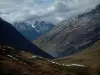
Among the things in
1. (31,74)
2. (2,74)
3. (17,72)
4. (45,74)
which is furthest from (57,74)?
(2,74)

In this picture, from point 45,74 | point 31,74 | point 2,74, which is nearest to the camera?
point 2,74

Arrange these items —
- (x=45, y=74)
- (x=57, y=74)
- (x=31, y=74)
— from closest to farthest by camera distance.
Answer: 1. (x=31, y=74)
2. (x=45, y=74)
3. (x=57, y=74)

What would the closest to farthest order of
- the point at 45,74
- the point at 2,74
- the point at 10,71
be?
the point at 2,74, the point at 10,71, the point at 45,74

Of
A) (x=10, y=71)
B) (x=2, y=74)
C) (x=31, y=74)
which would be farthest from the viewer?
(x=31, y=74)

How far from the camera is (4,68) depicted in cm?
15088

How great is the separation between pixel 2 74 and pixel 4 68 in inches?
498

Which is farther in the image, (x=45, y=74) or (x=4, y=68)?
(x=45, y=74)

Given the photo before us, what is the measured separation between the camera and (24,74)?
15512cm

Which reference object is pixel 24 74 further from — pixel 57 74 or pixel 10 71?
pixel 57 74

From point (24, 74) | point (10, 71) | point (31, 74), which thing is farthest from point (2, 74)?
point (31, 74)

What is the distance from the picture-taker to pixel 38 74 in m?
174

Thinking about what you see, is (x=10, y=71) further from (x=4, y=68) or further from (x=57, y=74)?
(x=57, y=74)

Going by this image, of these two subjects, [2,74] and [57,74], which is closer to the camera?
[2,74]

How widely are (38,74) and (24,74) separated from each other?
20.3 m
